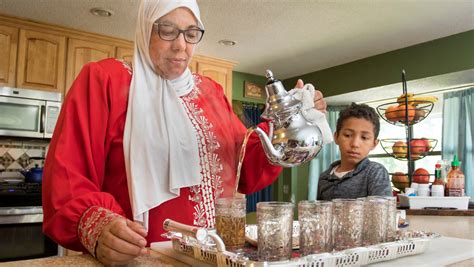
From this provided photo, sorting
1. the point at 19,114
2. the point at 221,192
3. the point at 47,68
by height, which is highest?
the point at 47,68

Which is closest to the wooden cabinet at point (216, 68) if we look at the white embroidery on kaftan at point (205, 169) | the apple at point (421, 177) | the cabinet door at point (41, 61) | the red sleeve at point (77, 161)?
the cabinet door at point (41, 61)

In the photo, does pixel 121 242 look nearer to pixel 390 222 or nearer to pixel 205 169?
pixel 205 169

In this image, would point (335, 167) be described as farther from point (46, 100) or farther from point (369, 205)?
point (46, 100)

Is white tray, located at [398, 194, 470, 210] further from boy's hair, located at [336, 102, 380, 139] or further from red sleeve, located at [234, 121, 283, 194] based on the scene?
red sleeve, located at [234, 121, 283, 194]

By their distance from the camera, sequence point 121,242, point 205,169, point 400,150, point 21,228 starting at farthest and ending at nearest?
point 21,228 → point 400,150 → point 205,169 → point 121,242

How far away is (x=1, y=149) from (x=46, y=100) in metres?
0.62

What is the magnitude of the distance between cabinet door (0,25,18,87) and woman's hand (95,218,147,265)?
2.84 metres

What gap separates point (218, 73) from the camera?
13.5 feet

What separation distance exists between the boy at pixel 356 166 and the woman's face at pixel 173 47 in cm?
91

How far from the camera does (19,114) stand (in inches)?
118

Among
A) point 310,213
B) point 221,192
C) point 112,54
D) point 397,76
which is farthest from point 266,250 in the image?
point 397,76

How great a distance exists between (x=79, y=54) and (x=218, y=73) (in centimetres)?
138

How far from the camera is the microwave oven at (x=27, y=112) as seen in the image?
2.94 m

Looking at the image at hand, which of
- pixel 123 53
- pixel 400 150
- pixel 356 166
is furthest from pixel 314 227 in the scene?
pixel 123 53
